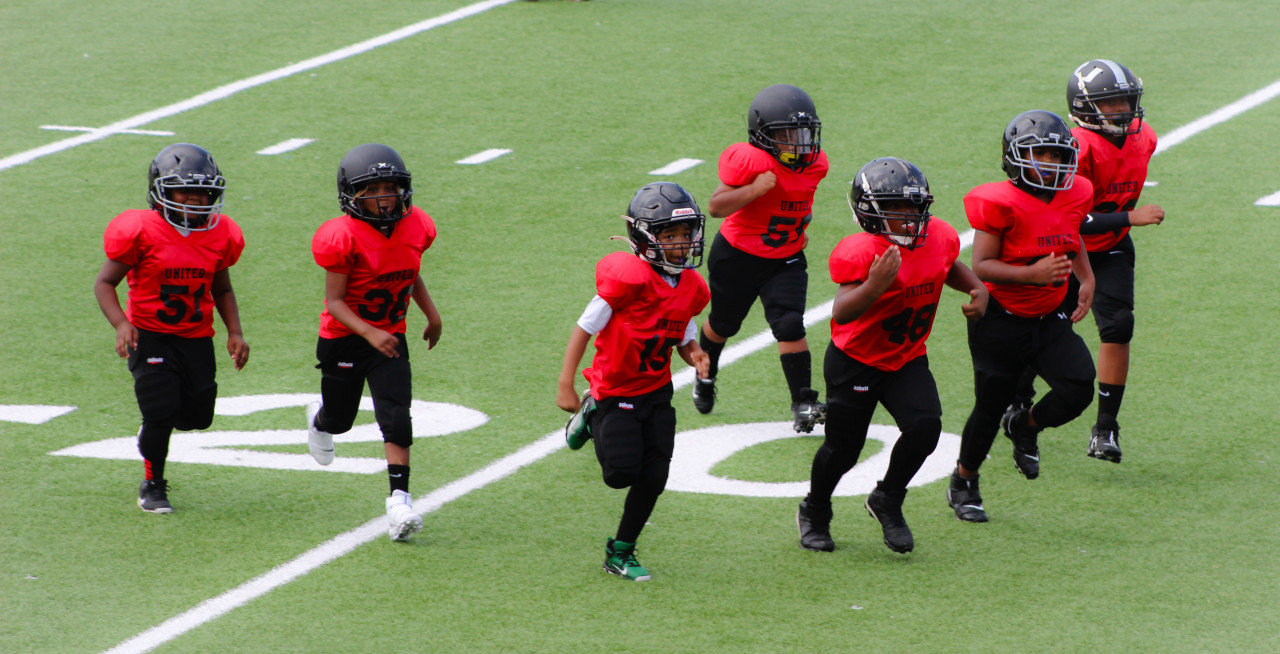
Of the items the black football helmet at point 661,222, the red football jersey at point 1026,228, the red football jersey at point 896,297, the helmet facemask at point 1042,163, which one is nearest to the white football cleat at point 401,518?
the black football helmet at point 661,222

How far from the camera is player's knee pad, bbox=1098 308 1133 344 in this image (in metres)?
7.50

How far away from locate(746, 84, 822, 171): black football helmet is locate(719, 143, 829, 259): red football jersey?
0.06 metres

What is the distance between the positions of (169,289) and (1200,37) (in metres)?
13.1

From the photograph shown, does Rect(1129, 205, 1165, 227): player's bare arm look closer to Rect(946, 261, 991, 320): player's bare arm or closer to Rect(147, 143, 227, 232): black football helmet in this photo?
Rect(946, 261, 991, 320): player's bare arm

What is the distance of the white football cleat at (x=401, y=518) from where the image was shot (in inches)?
251

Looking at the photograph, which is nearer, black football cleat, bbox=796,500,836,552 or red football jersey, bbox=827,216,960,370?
red football jersey, bbox=827,216,960,370

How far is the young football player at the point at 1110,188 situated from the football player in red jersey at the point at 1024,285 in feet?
2.12

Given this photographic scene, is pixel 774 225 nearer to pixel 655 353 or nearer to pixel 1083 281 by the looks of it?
pixel 1083 281

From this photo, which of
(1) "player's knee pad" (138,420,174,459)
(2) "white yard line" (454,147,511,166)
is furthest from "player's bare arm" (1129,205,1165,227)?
(2) "white yard line" (454,147,511,166)

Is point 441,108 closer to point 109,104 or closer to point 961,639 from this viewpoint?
point 109,104

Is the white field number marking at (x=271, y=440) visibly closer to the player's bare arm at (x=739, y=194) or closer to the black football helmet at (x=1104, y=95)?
the player's bare arm at (x=739, y=194)

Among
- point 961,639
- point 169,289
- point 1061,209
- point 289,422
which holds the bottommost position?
point 289,422

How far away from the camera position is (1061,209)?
666cm

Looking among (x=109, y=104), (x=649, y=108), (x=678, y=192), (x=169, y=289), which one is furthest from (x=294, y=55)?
(x=678, y=192)
